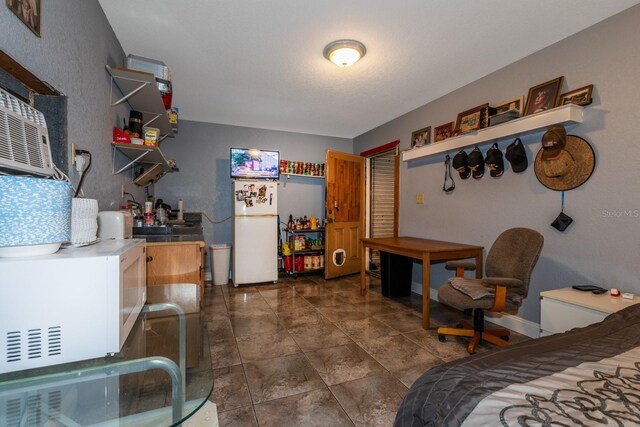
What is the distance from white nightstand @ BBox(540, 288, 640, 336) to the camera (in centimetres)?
167

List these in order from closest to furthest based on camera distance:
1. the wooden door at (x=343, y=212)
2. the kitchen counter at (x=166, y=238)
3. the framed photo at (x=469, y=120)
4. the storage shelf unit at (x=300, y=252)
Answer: the kitchen counter at (x=166, y=238) → the framed photo at (x=469, y=120) → the wooden door at (x=343, y=212) → the storage shelf unit at (x=300, y=252)

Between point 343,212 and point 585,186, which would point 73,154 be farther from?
point 343,212

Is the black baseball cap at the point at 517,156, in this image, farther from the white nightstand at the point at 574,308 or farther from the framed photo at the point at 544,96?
the white nightstand at the point at 574,308

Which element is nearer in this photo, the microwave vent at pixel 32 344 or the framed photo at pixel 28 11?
the microwave vent at pixel 32 344

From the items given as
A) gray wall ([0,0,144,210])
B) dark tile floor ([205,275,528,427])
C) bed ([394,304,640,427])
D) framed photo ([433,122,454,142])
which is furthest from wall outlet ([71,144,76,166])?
framed photo ([433,122,454,142])

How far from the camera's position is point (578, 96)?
215 centimetres

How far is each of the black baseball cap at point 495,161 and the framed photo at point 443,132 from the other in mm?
575

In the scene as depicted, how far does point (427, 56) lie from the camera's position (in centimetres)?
252

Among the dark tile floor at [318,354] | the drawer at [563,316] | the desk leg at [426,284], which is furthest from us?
the desk leg at [426,284]

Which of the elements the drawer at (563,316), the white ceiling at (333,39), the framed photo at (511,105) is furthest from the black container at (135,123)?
the drawer at (563,316)

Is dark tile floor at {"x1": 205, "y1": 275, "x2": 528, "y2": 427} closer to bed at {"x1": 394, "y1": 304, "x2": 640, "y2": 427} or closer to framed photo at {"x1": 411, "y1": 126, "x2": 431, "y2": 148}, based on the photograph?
bed at {"x1": 394, "y1": 304, "x2": 640, "y2": 427}

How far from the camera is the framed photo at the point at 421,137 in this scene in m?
3.56

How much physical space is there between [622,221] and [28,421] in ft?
10.0

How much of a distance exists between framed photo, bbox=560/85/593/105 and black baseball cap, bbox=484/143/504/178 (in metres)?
0.58
